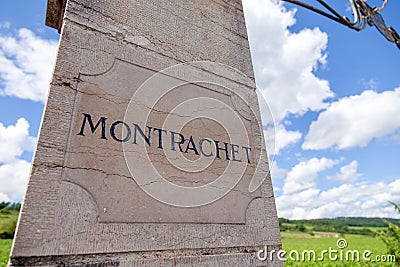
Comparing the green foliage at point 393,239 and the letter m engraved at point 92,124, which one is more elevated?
Result: the letter m engraved at point 92,124

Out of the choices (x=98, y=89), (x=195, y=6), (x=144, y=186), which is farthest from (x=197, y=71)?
(x=144, y=186)

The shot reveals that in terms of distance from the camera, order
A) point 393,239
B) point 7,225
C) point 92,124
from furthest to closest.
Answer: point 7,225 → point 393,239 → point 92,124

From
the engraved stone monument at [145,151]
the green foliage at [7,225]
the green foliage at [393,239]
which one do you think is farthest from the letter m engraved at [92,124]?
the green foliage at [7,225]

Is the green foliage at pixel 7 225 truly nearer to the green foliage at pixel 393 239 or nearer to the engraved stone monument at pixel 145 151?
the green foliage at pixel 393 239

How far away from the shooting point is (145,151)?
3.91 ft

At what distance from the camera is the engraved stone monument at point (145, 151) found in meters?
0.96

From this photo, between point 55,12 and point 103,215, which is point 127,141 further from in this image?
point 55,12

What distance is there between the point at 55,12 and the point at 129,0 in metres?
0.54

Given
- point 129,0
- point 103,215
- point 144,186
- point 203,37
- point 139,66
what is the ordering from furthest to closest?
1. point 203,37
2. point 129,0
3. point 139,66
4. point 144,186
5. point 103,215

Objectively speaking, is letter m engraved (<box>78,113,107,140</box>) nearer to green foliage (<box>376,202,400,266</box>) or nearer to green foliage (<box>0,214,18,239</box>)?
green foliage (<box>376,202,400,266</box>)

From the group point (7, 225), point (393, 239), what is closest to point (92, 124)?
point (393, 239)

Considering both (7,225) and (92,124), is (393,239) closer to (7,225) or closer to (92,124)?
(92,124)

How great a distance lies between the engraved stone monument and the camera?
3.14 feet

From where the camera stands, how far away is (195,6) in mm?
1745
